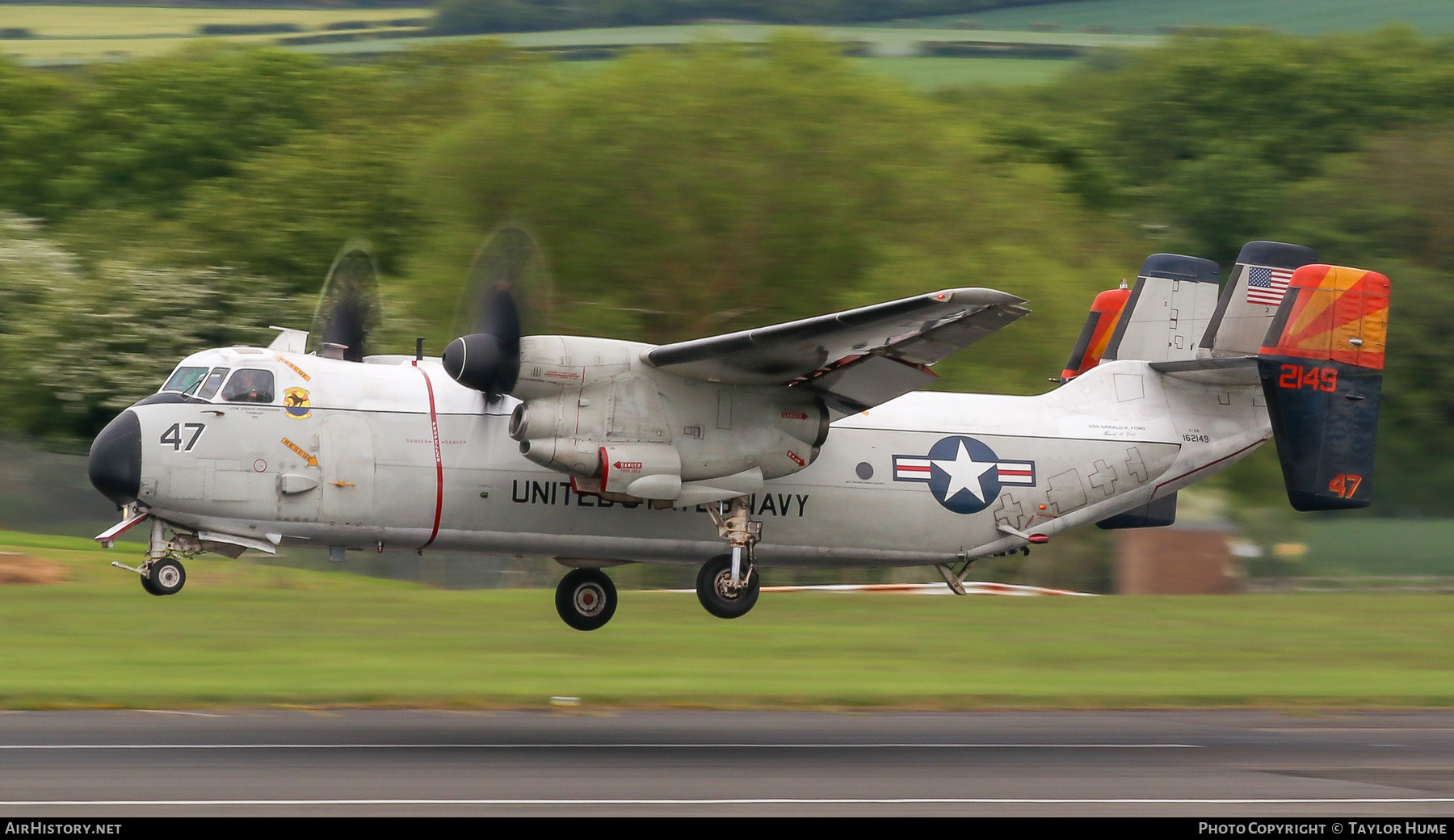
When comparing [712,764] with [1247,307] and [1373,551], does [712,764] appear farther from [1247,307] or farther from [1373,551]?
[1373,551]

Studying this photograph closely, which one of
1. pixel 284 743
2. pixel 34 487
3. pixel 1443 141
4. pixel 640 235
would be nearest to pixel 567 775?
pixel 284 743

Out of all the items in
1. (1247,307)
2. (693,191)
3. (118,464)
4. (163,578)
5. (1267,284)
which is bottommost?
(163,578)

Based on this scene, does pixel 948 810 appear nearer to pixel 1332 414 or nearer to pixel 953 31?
pixel 1332 414

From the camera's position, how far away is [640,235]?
93.9 ft

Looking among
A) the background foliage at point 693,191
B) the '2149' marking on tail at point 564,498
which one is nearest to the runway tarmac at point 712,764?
the '2149' marking on tail at point 564,498

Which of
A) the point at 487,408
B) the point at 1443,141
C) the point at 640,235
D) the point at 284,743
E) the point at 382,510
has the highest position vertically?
the point at 1443,141

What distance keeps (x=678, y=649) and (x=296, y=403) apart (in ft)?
19.5

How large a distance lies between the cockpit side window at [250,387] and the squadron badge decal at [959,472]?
22.5ft

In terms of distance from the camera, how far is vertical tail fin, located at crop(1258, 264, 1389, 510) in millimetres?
18000

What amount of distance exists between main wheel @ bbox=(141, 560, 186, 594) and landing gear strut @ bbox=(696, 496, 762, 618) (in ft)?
17.5

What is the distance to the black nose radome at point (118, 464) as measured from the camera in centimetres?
1516

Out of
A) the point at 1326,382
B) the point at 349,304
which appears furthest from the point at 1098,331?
the point at 349,304

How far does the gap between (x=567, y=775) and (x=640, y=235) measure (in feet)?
61.0

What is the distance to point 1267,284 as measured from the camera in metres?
18.9
